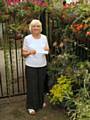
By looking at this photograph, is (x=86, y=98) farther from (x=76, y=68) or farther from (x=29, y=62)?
(x=29, y=62)

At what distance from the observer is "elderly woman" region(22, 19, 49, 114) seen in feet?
14.8

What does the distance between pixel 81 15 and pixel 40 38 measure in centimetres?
77

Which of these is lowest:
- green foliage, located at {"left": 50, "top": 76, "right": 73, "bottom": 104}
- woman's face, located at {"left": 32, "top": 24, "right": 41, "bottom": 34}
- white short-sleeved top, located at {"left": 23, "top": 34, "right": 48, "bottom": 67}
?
green foliage, located at {"left": 50, "top": 76, "right": 73, "bottom": 104}

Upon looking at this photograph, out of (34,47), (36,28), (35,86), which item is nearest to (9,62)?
(35,86)

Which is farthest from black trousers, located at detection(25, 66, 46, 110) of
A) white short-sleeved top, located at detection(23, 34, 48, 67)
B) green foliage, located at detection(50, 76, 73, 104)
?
green foliage, located at detection(50, 76, 73, 104)

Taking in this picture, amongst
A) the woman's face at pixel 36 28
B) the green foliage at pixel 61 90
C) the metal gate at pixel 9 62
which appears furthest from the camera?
the metal gate at pixel 9 62

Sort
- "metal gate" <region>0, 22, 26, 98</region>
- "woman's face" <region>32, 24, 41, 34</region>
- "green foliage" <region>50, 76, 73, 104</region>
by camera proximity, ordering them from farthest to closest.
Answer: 1. "metal gate" <region>0, 22, 26, 98</region>
2. "green foliage" <region>50, 76, 73, 104</region>
3. "woman's face" <region>32, 24, 41, 34</region>

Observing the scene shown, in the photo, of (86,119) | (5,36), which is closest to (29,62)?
(5,36)

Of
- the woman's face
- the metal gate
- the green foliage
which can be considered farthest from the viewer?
the metal gate

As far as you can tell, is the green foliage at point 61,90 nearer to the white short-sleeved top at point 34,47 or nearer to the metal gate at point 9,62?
the white short-sleeved top at point 34,47

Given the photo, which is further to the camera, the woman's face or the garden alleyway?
the garden alleyway

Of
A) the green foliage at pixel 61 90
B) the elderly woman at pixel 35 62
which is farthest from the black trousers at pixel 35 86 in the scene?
the green foliage at pixel 61 90

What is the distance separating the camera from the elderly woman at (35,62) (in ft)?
14.8

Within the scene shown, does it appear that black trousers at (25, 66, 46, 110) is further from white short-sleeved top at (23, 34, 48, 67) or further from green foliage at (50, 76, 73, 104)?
green foliage at (50, 76, 73, 104)
